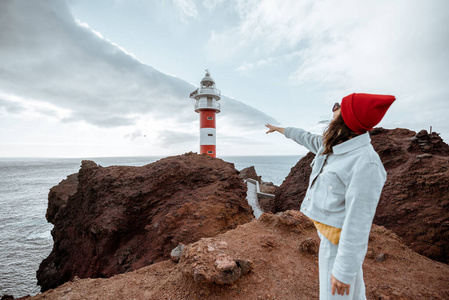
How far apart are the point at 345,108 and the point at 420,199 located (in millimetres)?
6837

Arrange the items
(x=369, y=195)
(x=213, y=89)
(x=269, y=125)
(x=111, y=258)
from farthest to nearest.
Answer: (x=213, y=89), (x=111, y=258), (x=269, y=125), (x=369, y=195)

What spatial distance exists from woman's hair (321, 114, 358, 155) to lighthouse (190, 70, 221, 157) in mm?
17649

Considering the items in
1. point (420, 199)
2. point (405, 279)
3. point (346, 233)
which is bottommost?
point (405, 279)

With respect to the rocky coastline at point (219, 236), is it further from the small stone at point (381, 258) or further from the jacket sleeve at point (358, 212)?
the jacket sleeve at point (358, 212)

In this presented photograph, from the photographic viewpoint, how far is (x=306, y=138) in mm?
2289

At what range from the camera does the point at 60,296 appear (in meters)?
3.66

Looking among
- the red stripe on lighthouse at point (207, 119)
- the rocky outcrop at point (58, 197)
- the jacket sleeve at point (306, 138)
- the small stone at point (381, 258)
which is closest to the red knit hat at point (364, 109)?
the jacket sleeve at point (306, 138)

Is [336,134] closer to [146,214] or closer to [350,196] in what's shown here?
[350,196]

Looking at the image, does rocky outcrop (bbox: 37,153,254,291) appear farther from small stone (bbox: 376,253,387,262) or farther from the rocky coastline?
small stone (bbox: 376,253,387,262)

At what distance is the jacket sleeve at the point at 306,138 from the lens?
7.07ft

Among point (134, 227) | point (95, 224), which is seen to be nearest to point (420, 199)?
point (134, 227)

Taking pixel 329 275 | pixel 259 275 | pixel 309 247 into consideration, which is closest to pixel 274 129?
pixel 329 275

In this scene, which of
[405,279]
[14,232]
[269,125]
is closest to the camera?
[269,125]

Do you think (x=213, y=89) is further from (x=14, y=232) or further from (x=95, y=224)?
(x=14, y=232)
